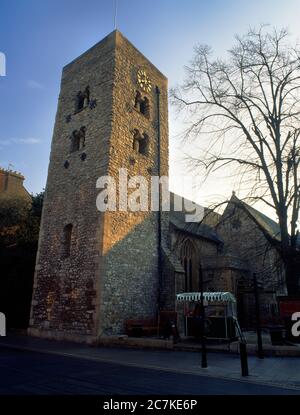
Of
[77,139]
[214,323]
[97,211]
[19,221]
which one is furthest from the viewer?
[19,221]

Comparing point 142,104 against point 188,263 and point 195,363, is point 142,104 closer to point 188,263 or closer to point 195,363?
point 188,263

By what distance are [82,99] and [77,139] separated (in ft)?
9.47

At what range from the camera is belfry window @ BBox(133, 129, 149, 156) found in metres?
19.4

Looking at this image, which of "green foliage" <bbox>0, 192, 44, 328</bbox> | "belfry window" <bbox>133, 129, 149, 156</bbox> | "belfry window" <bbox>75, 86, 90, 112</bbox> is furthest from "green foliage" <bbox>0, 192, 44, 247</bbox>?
"belfry window" <bbox>133, 129, 149, 156</bbox>

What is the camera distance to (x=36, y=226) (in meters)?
21.8

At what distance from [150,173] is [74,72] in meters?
8.69

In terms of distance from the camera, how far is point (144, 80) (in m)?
21.4

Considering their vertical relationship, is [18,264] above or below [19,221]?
below

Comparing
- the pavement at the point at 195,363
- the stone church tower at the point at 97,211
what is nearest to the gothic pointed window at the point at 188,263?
the stone church tower at the point at 97,211

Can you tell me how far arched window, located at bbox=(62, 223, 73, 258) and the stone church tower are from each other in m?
0.05

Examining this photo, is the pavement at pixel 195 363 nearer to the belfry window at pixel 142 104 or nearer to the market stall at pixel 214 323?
the market stall at pixel 214 323

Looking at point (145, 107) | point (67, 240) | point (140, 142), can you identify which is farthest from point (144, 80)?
point (67, 240)
